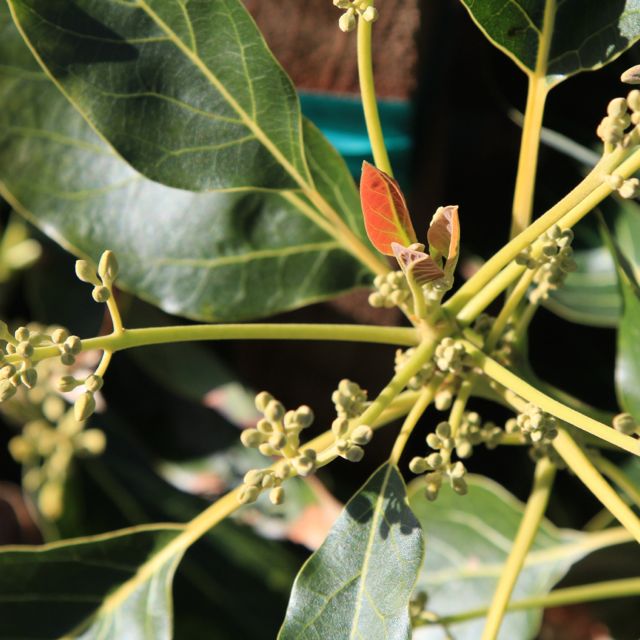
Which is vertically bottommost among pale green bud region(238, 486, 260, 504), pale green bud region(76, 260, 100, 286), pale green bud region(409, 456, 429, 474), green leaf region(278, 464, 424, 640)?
green leaf region(278, 464, 424, 640)

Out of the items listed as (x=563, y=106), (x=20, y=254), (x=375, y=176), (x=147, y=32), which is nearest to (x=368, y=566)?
(x=375, y=176)

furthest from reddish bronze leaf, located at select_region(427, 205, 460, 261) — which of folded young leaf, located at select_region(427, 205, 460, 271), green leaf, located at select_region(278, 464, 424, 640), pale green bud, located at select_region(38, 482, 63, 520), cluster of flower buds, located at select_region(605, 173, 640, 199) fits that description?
pale green bud, located at select_region(38, 482, 63, 520)

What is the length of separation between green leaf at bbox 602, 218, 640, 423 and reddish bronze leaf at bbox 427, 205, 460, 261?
23cm

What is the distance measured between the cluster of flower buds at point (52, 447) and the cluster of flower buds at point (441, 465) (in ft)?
1.97

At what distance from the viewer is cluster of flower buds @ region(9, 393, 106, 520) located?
3.75 ft

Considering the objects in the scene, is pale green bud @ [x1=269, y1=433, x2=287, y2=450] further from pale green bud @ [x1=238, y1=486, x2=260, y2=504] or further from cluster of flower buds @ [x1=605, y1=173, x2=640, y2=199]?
cluster of flower buds @ [x1=605, y1=173, x2=640, y2=199]

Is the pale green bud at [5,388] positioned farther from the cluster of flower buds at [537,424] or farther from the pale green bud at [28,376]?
the cluster of flower buds at [537,424]

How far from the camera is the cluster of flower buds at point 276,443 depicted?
0.58m

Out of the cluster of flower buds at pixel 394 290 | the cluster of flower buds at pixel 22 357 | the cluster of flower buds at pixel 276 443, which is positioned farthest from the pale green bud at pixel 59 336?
the cluster of flower buds at pixel 394 290

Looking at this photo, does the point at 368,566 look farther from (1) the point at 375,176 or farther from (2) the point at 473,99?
(2) the point at 473,99

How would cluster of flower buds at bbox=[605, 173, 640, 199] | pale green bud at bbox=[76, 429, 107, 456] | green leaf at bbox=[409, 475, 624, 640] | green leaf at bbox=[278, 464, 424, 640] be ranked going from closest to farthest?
1. cluster of flower buds at bbox=[605, 173, 640, 199]
2. green leaf at bbox=[278, 464, 424, 640]
3. green leaf at bbox=[409, 475, 624, 640]
4. pale green bud at bbox=[76, 429, 107, 456]

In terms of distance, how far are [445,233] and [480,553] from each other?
57cm

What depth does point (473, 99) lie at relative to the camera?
1.15 meters

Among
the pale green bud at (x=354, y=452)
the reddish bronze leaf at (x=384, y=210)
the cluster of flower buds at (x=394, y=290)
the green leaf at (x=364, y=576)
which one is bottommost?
the green leaf at (x=364, y=576)
